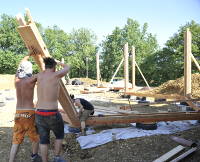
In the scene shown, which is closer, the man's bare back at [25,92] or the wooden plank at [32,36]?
the wooden plank at [32,36]

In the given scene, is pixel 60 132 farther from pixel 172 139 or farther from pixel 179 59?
pixel 179 59

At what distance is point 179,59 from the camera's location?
30.3m

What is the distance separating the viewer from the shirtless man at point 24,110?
13.4 ft

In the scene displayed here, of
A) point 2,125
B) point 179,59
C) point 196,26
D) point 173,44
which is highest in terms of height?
point 196,26

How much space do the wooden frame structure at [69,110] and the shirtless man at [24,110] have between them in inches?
13.6

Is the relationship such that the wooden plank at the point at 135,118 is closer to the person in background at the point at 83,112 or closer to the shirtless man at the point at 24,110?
the person in background at the point at 83,112

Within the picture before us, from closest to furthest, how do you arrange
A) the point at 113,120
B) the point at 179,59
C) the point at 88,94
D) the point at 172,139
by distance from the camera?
1. the point at 172,139
2. the point at 113,120
3. the point at 88,94
4. the point at 179,59

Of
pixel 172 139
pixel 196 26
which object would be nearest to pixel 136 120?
pixel 172 139

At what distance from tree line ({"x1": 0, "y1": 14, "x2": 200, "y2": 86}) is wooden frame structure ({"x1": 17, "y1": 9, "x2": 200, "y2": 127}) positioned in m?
23.3

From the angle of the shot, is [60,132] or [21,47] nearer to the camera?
[60,132]

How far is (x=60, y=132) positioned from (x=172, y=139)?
7.37 ft

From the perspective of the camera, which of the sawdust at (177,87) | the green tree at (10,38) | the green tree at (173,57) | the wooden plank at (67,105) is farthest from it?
the green tree at (10,38)

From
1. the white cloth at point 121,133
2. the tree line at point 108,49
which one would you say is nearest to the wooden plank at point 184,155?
the white cloth at point 121,133

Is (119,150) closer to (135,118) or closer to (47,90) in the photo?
(135,118)
